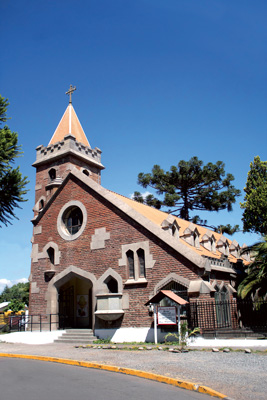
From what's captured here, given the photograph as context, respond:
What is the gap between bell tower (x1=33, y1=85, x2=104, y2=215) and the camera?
86.4ft

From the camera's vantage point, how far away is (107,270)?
63.4 feet

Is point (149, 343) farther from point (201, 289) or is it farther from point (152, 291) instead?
point (201, 289)

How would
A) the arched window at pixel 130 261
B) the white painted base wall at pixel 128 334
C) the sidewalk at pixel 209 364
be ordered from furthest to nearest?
the arched window at pixel 130 261 → the white painted base wall at pixel 128 334 → the sidewalk at pixel 209 364

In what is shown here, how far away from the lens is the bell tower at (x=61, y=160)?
2633 centimetres

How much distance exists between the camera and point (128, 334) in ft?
57.8

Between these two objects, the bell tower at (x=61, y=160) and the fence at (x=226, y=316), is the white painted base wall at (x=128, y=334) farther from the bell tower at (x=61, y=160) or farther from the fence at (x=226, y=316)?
the bell tower at (x=61, y=160)

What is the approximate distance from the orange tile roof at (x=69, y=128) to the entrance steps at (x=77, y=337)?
1464 cm

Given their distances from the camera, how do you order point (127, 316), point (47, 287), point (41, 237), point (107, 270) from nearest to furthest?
point (127, 316), point (107, 270), point (47, 287), point (41, 237)

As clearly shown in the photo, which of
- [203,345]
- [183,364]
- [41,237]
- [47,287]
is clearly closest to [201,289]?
[203,345]

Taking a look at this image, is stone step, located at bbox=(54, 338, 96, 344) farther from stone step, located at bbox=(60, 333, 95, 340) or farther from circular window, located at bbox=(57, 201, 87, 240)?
circular window, located at bbox=(57, 201, 87, 240)

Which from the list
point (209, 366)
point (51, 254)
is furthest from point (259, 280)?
point (51, 254)

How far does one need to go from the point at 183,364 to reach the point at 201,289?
17.7ft

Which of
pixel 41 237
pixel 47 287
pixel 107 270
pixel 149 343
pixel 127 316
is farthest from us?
pixel 41 237

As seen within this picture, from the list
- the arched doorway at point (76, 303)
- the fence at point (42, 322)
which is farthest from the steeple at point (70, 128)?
the fence at point (42, 322)
